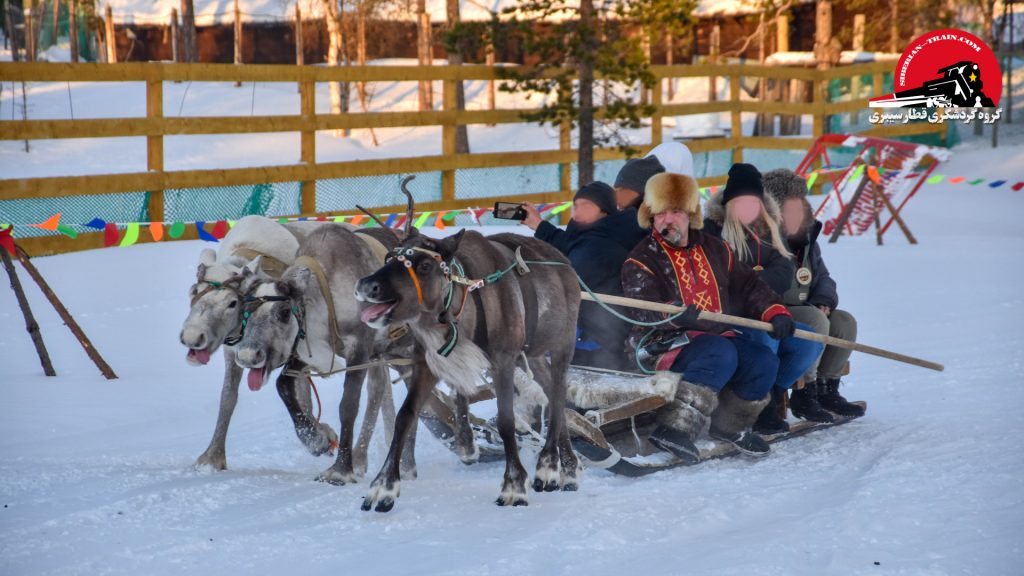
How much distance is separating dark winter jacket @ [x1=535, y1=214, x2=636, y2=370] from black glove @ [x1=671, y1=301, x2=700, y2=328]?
0.43 meters

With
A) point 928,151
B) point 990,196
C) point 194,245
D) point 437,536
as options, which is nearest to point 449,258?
point 437,536

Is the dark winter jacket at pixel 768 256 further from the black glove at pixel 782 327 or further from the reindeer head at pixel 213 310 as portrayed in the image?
the reindeer head at pixel 213 310

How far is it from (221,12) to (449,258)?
22.3 meters

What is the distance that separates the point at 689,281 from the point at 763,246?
69 cm

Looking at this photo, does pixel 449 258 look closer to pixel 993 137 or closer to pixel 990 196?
pixel 990 196

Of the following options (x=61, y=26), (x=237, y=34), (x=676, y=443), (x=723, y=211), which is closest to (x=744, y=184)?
(x=723, y=211)

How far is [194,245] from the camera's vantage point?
31.9 feet

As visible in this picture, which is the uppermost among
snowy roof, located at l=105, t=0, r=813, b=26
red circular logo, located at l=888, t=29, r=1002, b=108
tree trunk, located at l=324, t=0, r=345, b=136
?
snowy roof, located at l=105, t=0, r=813, b=26

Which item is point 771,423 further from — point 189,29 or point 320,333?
point 189,29

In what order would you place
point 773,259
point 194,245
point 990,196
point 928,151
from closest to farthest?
point 773,259 → point 194,245 → point 928,151 → point 990,196

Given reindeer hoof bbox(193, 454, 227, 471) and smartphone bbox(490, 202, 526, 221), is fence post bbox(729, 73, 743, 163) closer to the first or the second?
smartphone bbox(490, 202, 526, 221)

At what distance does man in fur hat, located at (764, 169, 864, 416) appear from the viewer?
589 centimetres

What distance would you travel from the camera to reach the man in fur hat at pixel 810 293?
5891 millimetres

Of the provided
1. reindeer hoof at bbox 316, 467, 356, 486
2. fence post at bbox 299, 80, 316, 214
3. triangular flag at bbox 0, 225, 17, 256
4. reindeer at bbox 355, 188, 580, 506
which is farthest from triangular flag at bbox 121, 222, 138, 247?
reindeer at bbox 355, 188, 580, 506
